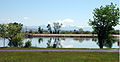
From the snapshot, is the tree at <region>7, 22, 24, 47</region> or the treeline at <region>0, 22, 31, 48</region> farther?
the tree at <region>7, 22, 24, 47</region>

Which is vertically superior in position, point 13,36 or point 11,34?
point 11,34

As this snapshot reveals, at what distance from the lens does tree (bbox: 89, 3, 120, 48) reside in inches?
1998

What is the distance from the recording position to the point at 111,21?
51500 millimetres

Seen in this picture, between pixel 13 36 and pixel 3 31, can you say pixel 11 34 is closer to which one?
pixel 13 36

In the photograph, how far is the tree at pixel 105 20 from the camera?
167ft

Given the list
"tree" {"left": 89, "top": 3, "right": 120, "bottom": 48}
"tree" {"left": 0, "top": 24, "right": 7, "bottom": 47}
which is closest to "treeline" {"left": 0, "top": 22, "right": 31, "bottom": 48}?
"tree" {"left": 0, "top": 24, "right": 7, "bottom": 47}

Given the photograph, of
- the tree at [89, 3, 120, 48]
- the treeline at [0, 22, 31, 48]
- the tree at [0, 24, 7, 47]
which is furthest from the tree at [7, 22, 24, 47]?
the tree at [89, 3, 120, 48]

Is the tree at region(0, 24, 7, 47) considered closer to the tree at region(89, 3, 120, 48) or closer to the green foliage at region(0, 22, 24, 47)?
the green foliage at region(0, 22, 24, 47)

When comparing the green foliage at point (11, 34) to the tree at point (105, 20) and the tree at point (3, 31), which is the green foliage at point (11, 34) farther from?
the tree at point (105, 20)

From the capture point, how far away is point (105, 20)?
5122 centimetres

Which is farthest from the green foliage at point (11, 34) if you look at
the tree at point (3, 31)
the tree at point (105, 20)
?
the tree at point (105, 20)

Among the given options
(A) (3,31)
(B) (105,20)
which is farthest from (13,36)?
(B) (105,20)

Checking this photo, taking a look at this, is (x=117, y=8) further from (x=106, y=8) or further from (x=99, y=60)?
(x=99, y=60)

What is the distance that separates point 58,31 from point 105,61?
513 feet
